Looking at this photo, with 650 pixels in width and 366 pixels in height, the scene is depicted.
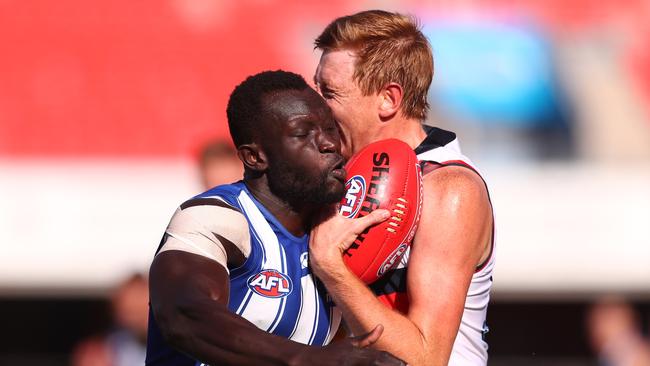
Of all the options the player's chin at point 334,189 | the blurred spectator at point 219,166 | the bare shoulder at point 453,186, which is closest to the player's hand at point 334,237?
the player's chin at point 334,189

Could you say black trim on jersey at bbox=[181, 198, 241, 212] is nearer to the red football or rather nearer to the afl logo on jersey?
the afl logo on jersey

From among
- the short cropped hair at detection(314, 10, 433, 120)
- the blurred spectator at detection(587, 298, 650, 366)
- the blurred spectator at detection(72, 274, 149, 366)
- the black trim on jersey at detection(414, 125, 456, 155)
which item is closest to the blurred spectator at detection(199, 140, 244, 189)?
the blurred spectator at detection(72, 274, 149, 366)

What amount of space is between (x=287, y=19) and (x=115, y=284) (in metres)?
4.01

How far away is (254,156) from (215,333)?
88 centimetres

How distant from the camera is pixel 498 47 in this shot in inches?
533

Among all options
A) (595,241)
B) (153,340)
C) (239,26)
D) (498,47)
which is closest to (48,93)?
(239,26)

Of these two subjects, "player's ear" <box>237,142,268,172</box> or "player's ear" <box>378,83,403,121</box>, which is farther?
"player's ear" <box>378,83,403,121</box>

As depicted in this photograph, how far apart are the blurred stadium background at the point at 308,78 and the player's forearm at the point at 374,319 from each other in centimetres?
862

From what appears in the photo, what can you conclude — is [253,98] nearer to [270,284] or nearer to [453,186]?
[270,284]

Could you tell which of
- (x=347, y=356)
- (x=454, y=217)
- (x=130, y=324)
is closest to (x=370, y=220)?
(x=454, y=217)

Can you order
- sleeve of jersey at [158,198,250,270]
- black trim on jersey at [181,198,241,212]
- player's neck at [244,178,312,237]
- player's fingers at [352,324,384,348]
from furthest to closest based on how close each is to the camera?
player's neck at [244,178,312,237]
black trim on jersey at [181,198,241,212]
sleeve of jersey at [158,198,250,270]
player's fingers at [352,324,384,348]

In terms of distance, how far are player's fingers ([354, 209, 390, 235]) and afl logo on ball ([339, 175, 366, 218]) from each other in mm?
59

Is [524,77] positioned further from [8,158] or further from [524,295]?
[8,158]

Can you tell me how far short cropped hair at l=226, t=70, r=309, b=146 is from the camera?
3.78 metres
